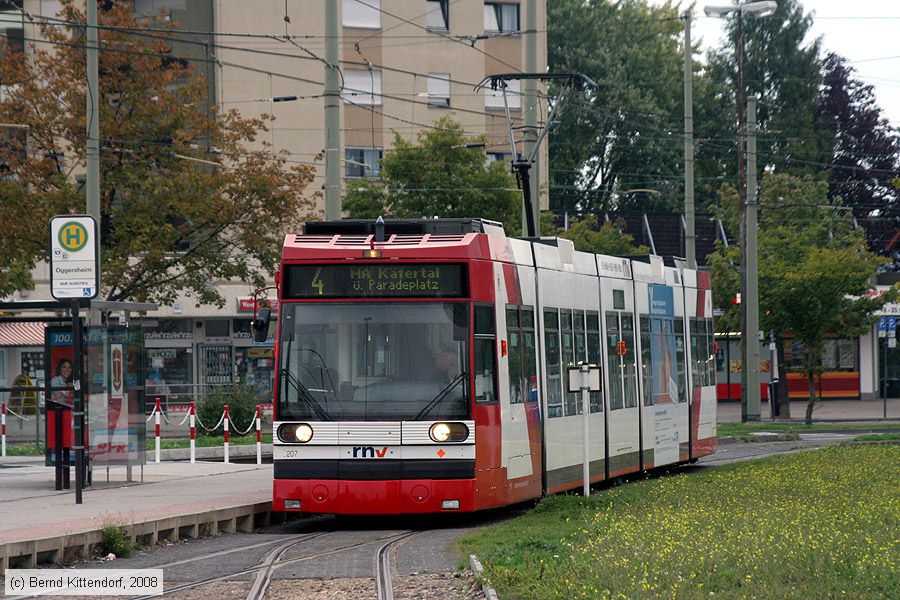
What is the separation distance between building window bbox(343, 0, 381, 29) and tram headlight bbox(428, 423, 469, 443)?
4036 centimetres

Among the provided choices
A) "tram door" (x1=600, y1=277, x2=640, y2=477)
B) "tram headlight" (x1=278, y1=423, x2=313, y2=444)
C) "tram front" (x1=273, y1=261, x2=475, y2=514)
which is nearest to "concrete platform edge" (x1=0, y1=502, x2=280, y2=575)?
"tram front" (x1=273, y1=261, x2=475, y2=514)

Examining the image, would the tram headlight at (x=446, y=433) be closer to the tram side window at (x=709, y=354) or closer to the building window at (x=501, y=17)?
the tram side window at (x=709, y=354)

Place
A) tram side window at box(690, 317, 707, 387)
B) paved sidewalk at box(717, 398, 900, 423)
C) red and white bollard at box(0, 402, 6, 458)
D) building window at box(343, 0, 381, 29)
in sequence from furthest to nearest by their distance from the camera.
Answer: building window at box(343, 0, 381, 29), paved sidewalk at box(717, 398, 900, 423), red and white bollard at box(0, 402, 6, 458), tram side window at box(690, 317, 707, 387)

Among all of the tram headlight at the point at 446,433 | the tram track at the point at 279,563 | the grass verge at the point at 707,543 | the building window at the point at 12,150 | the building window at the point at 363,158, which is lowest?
the tram track at the point at 279,563

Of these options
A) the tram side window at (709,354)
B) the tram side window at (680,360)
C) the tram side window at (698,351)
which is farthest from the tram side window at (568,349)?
the tram side window at (709,354)

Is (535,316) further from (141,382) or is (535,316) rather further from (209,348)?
(209,348)

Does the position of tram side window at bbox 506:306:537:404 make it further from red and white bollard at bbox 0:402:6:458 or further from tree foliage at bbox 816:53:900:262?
tree foliage at bbox 816:53:900:262

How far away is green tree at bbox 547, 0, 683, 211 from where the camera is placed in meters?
74.9

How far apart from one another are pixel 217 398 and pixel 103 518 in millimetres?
19411

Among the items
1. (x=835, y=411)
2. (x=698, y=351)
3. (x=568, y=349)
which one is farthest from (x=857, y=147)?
(x=568, y=349)

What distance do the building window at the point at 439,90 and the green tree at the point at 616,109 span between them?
661 inches

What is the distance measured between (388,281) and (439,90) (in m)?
41.4

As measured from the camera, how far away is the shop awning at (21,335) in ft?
154

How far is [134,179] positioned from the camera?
34062 millimetres
